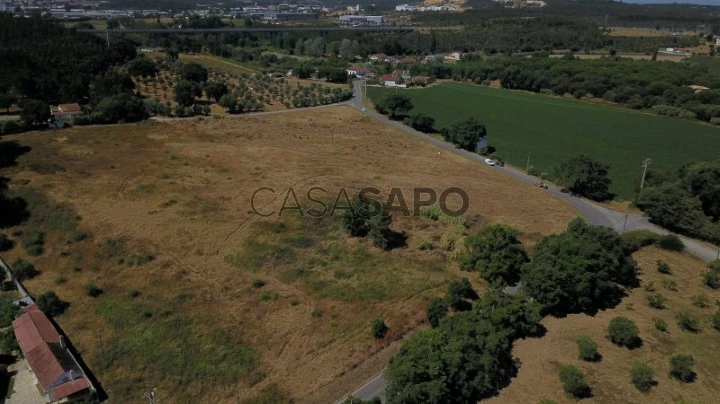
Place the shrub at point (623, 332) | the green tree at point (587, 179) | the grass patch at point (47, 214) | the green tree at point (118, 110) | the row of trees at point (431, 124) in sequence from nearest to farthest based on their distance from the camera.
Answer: the shrub at point (623, 332)
the grass patch at point (47, 214)
the green tree at point (587, 179)
the row of trees at point (431, 124)
the green tree at point (118, 110)

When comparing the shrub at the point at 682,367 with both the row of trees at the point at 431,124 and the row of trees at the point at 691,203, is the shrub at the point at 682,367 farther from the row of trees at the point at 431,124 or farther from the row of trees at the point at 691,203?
the row of trees at the point at 431,124

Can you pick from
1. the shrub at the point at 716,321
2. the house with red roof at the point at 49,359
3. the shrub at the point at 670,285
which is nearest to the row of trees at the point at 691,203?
the shrub at the point at 670,285

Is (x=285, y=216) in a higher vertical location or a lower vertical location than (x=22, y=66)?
lower

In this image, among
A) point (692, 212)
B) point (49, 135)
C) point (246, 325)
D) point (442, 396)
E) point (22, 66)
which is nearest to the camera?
point (442, 396)

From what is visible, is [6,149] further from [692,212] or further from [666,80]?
[666,80]

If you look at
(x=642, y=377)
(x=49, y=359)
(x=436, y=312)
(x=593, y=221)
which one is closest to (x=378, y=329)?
(x=436, y=312)

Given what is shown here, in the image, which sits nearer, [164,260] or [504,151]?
[164,260]

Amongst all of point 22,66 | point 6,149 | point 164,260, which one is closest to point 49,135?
Result: point 6,149

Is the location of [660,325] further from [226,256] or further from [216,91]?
[216,91]
